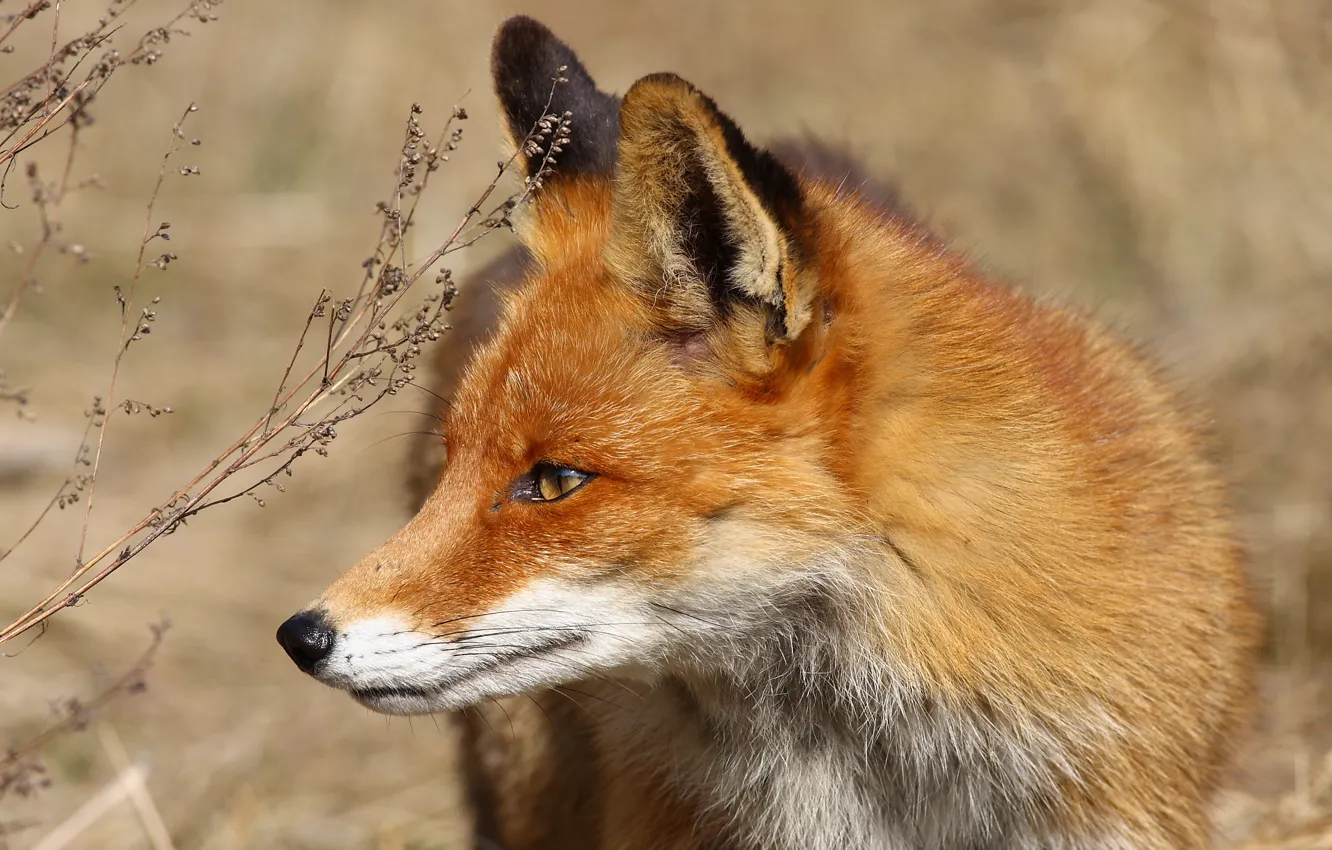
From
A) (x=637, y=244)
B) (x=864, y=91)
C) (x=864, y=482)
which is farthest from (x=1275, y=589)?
(x=864, y=91)

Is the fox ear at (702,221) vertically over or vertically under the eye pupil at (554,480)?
over

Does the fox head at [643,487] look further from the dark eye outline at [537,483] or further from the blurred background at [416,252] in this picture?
the blurred background at [416,252]

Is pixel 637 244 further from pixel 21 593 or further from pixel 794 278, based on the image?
pixel 21 593

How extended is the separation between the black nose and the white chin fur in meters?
0.03

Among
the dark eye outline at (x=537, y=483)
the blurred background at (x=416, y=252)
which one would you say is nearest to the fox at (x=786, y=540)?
the dark eye outline at (x=537, y=483)

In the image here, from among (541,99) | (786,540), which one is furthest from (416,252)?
(786,540)

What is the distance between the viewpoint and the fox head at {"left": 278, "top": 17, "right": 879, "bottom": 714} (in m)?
3.38

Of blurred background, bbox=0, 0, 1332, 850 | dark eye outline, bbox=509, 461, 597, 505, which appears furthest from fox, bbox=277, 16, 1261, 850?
blurred background, bbox=0, 0, 1332, 850

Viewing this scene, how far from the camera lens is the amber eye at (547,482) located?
3.53 metres

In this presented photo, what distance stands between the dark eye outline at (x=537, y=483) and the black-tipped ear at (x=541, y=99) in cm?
100

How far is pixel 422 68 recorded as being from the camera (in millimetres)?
12258

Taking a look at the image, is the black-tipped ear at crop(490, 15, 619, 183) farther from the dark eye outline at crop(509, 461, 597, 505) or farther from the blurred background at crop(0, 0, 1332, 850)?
the blurred background at crop(0, 0, 1332, 850)

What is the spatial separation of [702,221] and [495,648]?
1.21 meters

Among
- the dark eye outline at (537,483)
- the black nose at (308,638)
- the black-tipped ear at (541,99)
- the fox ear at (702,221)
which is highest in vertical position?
the black-tipped ear at (541,99)
